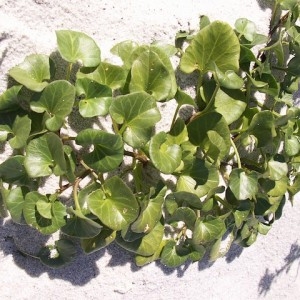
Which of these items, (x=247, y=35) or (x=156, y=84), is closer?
(x=156, y=84)

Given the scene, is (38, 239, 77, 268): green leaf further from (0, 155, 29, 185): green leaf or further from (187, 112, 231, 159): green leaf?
(187, 112, 231, 159): green leaf

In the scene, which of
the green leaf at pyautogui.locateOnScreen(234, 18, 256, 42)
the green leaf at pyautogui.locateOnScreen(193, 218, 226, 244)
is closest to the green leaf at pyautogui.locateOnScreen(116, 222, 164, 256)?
the green leaf at pyautogui.locateOnScreen(193, 218, 226, 244)

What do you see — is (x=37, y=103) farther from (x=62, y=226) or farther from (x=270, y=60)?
(x=270, y=60)

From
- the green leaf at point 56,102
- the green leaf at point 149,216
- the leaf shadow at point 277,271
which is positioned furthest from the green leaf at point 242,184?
the leaf shadow at point 277,271

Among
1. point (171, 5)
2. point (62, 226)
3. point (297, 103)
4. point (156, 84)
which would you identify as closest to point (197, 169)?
point (156, 84)

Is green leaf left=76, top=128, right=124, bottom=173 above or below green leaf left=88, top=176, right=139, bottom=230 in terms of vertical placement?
above

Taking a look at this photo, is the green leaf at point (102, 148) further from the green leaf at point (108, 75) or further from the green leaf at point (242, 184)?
the green leaf at point (242, 184)

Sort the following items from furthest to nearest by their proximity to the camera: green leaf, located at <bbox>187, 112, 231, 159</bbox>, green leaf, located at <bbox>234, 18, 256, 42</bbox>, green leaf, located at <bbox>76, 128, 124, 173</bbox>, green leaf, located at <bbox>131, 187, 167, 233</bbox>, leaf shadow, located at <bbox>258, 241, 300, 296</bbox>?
leaf shadow, located at <bbox>258, 241, 300, 296</bbox> < green leaf, located at <bbox>234, 18, 256, 42</bbox> < green leaf, located at <bbox>187, 112, 231, 159</bbox> < green leaf, located at <bbox>131, 187, 167, 233</bbox> < green leaf, located at <bbox>76, 128, 124, 173</bbox>
